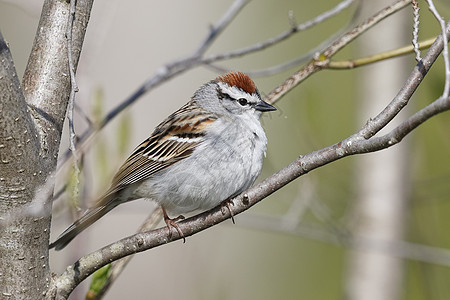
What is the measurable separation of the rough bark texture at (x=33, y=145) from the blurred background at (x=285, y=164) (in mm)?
218

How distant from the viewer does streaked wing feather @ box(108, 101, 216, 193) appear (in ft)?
11.1

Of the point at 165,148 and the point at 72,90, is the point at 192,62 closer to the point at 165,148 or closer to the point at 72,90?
the point at 165,148

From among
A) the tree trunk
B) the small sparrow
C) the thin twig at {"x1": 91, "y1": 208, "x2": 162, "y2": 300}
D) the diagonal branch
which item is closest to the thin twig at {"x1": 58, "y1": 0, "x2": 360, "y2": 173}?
the small sparrow

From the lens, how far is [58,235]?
9.68 feet

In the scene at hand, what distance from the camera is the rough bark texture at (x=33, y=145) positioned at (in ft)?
6.03

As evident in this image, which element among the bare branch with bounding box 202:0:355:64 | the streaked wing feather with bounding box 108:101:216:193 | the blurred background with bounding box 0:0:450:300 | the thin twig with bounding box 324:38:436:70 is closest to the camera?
the thin twig with bounding box 324:38:436:70

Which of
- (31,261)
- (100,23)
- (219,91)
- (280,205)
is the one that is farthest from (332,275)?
(31,261)

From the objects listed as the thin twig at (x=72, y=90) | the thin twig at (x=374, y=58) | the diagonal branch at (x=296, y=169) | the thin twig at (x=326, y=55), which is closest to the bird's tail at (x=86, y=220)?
the diagonal branch at (x=296, y=169)

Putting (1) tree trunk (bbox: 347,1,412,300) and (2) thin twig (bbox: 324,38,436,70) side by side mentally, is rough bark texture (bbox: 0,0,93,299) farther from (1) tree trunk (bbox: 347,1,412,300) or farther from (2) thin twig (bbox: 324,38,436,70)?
(1) tree trunk (bbox: 347,1,412,300)

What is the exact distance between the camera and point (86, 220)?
2982mm

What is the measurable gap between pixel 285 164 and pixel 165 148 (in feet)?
11.0

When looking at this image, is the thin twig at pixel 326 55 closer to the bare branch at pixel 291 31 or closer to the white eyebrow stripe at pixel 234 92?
the bare branch at pixel 291 31

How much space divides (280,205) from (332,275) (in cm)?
89

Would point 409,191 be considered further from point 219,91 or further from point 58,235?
point 58,235
